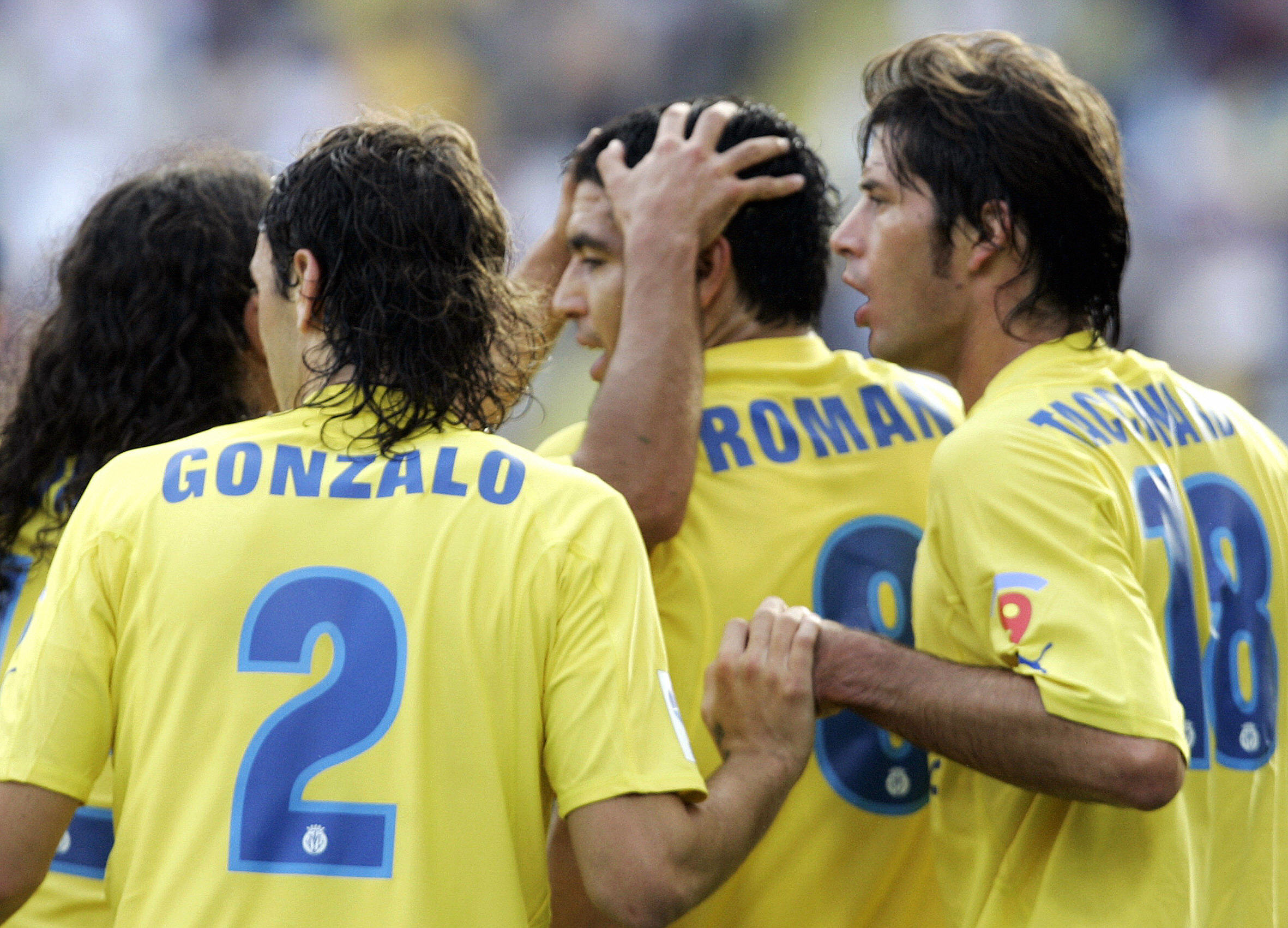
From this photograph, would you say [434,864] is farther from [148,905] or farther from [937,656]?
[937,656]

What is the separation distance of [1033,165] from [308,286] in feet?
4.26

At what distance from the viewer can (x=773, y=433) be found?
2494mm

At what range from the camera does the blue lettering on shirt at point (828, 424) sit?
2488mm

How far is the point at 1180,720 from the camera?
182 cm

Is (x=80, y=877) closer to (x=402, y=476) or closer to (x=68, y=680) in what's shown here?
(x=68, y=680)

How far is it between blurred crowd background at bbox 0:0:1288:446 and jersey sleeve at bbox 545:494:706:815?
535cm

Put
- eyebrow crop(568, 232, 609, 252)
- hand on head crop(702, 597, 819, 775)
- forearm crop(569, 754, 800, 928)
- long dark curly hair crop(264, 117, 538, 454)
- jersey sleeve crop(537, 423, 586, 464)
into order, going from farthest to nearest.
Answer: eyebrow crop(568, 232, 609, 252), jersey sleeve crop(537, 423, 586, 464), hand on head crop(702, 597, 819, 775), long dark curly hair crop(264, 117, 538, 454), forearm crop(569, 754, 800, 928)

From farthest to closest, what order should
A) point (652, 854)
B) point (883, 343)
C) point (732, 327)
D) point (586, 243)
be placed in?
point (586, 243) → point (732, 327) → point (883, 343) → point (652, 854)

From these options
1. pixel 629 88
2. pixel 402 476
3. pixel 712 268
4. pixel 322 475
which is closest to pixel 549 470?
pixel 402 476

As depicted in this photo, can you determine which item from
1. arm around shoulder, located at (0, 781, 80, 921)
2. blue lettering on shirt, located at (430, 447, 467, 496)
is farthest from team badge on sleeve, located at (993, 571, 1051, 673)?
arm around shoulder, located at (0, 781, 80, 921)

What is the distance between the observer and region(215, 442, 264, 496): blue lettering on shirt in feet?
5.71

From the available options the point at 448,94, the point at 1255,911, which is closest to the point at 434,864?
the point at 1255,911

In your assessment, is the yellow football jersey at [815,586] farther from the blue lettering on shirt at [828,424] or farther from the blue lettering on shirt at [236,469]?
the blue lettering on shirt at [236,469]

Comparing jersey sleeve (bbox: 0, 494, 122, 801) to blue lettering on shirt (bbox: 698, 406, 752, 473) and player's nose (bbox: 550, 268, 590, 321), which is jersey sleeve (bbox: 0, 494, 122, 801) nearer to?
blue lettering on shirt (bbox: 698, 406, 752, 473)
